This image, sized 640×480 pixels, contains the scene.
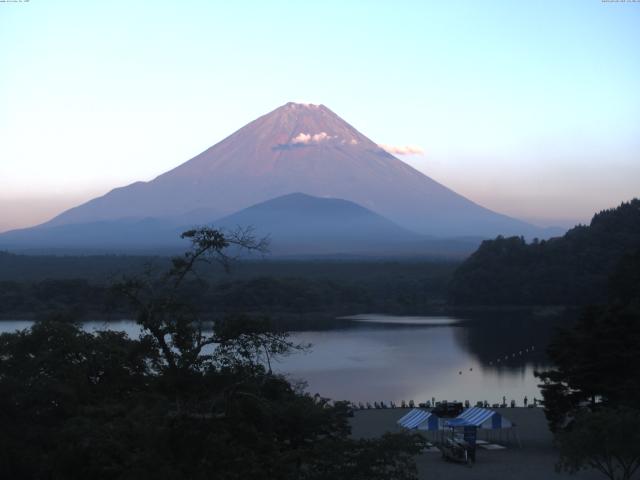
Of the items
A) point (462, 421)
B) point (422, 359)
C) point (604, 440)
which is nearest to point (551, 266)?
point (422, 359)

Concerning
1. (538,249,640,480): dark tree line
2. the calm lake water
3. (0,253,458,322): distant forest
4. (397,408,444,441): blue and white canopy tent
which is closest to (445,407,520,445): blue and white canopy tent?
(397,408,444,441): blue and white canopy tent

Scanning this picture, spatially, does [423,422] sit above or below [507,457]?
above

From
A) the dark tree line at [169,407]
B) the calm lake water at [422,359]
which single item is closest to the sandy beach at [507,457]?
the dark tree line at [169,407]

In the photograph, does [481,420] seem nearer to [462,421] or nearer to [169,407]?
[462,421]

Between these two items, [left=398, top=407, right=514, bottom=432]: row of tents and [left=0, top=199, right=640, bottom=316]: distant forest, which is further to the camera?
[left=0, top=199, right=640, bottom=316]: distant forest

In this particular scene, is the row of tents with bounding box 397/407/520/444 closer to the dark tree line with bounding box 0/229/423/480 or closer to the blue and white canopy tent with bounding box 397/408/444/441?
the blue and white canopy tent with bounding box 397/408/444/441

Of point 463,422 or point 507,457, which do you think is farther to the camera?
point 463,422

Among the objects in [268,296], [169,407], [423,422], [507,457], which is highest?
[169,407]
